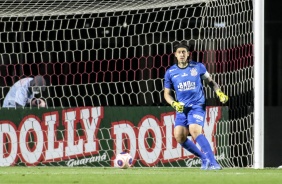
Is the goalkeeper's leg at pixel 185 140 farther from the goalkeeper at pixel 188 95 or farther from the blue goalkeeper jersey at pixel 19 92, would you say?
the blue goalkeeper jersey at pixel 19 92

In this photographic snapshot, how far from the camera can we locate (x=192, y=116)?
47.6 ft

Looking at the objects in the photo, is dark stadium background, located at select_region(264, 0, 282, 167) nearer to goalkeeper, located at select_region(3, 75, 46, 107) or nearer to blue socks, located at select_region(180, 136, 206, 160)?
blue socks, located at select_region(180, 136, 206, 160)

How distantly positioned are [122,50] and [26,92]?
1.56 metres

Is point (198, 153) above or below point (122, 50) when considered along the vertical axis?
below

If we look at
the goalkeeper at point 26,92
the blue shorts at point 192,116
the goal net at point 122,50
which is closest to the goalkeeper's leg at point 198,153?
the blue shorts at point 192,116

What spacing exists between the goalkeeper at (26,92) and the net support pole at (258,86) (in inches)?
150

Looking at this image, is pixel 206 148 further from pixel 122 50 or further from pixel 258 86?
pixel 122 50

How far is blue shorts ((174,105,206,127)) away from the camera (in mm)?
14477

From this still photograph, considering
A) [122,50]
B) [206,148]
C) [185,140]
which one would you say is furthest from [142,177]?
[122,50]

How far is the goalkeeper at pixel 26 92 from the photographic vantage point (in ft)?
55.0

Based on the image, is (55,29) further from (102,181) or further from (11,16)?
(102,181)

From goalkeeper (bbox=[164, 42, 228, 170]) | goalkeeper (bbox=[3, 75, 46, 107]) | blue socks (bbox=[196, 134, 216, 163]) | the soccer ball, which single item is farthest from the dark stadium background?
goalkeeper (bbox=[3, 75, 46, 107])

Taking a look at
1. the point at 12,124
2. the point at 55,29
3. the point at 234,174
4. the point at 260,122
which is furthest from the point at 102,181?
the point at 55,29

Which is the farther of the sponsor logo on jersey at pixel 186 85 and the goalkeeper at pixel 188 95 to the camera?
the sponsor logo on jersey at pixel 186 85
